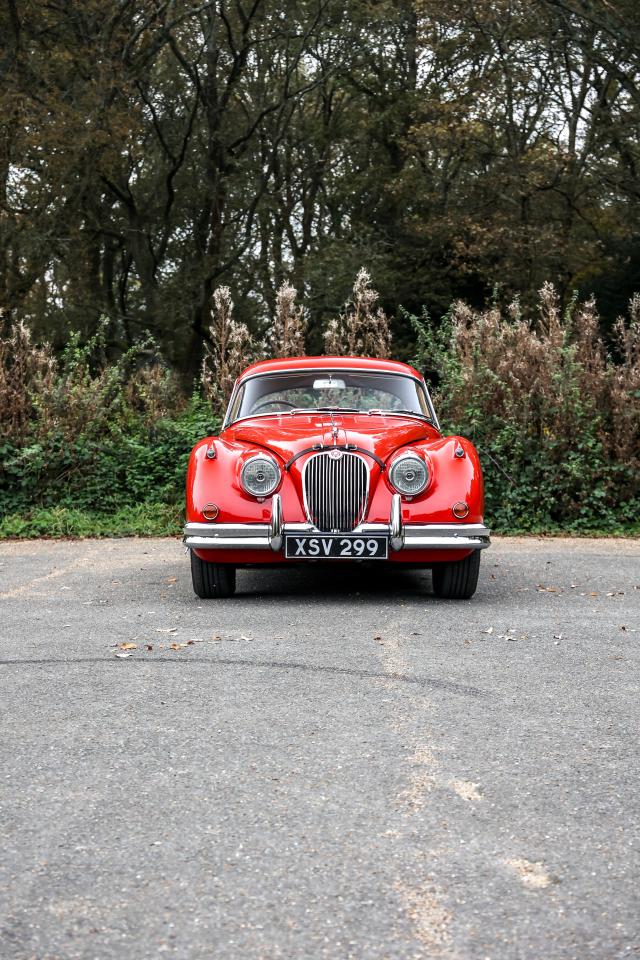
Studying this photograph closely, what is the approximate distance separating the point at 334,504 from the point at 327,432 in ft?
1.85

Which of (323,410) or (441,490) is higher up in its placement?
(323,410)

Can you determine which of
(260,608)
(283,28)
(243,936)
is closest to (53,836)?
(243,936)

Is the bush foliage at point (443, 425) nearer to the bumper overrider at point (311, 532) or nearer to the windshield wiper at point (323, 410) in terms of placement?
the windshield wiper at point (323, 410)

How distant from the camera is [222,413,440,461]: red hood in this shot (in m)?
7.99

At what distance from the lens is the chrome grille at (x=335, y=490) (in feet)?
25.5

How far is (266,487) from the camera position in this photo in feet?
25.7

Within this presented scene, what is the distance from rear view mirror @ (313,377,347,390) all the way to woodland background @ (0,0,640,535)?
616cm

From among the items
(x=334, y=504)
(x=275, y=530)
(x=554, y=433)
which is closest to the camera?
(x=275, y=530)

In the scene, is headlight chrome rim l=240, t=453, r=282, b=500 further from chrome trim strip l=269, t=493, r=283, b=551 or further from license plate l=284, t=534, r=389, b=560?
license plate l=284, t=534, r=389, b=560

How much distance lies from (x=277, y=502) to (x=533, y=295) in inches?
821

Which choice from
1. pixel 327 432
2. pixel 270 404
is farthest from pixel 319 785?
pixel 270 404

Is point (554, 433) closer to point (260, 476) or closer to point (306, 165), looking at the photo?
point (260, 476)

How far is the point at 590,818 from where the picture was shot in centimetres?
346

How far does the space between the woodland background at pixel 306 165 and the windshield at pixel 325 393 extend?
5995 millimetres
